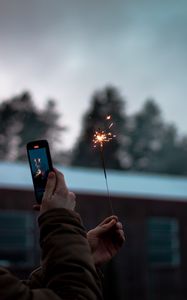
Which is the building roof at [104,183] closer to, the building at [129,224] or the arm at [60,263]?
the building at [129,224]

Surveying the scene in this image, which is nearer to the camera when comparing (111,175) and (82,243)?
(82,243)

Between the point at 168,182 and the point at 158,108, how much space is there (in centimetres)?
4640

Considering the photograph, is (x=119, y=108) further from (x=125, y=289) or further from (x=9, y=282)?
(x=9, y=282)

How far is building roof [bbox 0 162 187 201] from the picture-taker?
20.0 metres

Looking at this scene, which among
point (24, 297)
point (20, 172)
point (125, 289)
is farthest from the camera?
point (125, 289)

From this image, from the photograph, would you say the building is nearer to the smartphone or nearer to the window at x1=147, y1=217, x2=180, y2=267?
the window at x1=147, y1=217, x2=180, y2=267

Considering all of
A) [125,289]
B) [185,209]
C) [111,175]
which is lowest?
[125,289]

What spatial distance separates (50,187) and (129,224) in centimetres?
2081

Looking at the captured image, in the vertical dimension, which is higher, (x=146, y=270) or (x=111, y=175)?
(x=111, y=175)

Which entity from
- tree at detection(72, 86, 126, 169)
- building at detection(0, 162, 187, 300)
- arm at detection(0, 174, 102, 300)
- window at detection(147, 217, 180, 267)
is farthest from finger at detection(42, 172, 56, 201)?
tree at detection(72, 86, 126, 169)

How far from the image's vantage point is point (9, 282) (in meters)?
1.44

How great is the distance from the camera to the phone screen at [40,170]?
173 cm

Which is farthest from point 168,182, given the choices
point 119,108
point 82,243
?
point 119,108

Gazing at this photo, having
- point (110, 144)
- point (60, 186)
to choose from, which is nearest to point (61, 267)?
point (60, 186)
